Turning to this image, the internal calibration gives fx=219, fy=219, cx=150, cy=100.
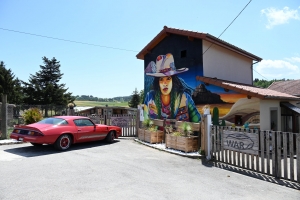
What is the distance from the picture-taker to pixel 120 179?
18.0 ft

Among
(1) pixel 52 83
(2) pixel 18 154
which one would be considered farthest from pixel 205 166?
(1) pixel 52 83

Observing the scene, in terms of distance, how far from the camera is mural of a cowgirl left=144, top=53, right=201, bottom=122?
478 inches

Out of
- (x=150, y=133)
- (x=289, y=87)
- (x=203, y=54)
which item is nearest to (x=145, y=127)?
(x=150, y=133)

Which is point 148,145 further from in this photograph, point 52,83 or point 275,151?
point 52,83

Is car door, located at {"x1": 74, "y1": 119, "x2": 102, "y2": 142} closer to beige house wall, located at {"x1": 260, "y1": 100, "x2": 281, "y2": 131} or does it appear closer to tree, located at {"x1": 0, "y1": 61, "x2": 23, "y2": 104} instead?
beige house wall, located at {"x1": 260, "y1": 100, "x2": 281, "y2": 131}

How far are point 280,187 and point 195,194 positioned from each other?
93.1 inches

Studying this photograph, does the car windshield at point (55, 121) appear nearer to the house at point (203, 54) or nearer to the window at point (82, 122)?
the window at point (82, 122)

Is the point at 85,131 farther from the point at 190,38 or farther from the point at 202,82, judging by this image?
the point at 190,38

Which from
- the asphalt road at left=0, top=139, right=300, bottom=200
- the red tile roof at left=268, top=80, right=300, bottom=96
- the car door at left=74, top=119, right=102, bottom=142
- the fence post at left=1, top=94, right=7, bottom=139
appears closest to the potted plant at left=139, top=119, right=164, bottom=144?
the car door at left=74, top=119, right=102, bottom=142

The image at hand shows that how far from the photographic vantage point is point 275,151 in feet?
20.1

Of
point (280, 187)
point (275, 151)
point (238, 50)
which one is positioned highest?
point (238, 50)

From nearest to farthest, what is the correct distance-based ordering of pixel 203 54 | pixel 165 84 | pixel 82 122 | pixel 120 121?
pixel 82 122, pixel 203 54, pixel 120 121, pixel 165 84

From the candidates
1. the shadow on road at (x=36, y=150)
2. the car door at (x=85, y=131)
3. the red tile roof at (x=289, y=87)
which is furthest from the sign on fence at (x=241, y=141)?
the red tile roof at (x=289, y=87)

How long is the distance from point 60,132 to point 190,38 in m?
8.15
